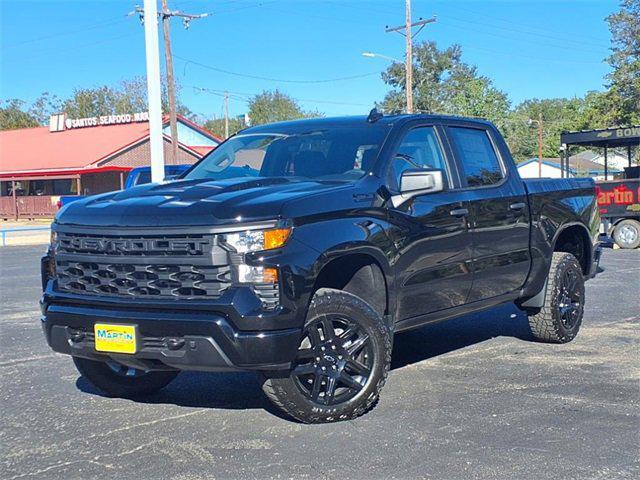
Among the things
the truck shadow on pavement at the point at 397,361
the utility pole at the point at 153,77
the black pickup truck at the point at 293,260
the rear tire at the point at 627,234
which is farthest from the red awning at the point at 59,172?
the black pickup truck at the point at 293,260

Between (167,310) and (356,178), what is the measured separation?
1.64m

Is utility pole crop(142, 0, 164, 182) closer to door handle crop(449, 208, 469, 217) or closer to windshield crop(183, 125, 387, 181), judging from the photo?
windshield crop(183, 125, 387, 181)

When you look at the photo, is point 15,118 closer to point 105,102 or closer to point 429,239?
point 105,102

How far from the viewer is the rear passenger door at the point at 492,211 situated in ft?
20.0

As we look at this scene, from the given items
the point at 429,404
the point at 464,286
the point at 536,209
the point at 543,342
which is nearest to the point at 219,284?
the point at 429,404

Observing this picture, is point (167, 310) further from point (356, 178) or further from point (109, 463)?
point (356, 178)

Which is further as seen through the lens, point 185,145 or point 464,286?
point 185,145

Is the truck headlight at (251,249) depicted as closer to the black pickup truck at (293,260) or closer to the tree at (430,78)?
the black pickup truck at (293,260)

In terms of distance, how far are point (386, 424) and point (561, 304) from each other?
2.97 meters

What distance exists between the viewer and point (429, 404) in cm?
526

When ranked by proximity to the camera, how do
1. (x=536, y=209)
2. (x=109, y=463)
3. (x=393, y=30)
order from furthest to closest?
(x=393, y=30)
(x=536, y=209)
(x=109, y=463)

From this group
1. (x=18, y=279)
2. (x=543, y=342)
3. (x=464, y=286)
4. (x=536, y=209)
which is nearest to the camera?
(x=464, y=286)

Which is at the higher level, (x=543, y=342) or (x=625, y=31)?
(x=625, y=31)

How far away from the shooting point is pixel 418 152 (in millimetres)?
5934
